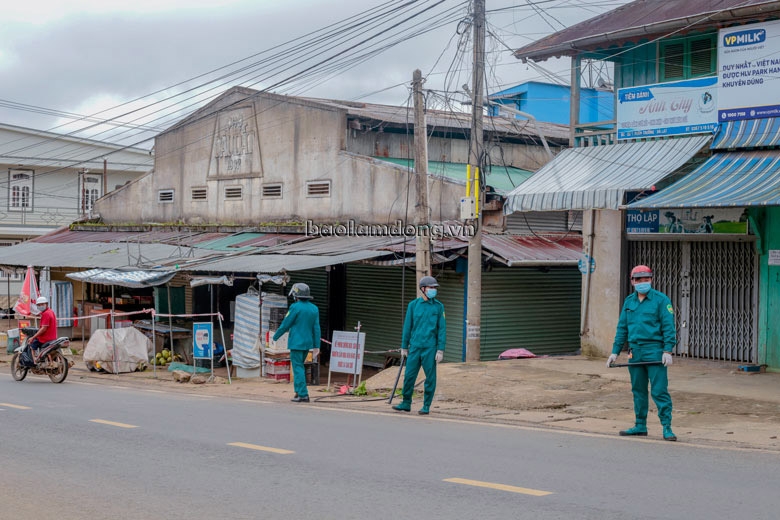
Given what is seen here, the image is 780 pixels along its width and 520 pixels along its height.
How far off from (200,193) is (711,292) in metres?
16.7

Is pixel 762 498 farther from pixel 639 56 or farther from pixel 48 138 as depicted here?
pixel 48 138

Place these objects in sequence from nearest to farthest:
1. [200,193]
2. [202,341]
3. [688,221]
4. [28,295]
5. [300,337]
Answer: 1. [300,337]
2. [688,221]
3. [202,341]
4. [28,295]
5. [200,193]

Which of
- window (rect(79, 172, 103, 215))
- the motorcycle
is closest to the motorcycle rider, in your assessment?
the motorcycle

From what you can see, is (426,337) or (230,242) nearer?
(426,337)

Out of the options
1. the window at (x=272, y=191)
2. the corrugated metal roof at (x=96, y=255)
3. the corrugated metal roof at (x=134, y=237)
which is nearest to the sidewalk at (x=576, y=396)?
the corrugated metal roof at (x=96, y=255)

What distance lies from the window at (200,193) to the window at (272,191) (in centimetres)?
296

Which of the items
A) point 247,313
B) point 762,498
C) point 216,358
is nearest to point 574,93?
point 247,313

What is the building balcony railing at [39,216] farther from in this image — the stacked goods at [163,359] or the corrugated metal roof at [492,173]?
the corrugated metal roof at [492,173]

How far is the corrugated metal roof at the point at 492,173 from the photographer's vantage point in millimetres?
22159

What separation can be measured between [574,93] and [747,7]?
4.04m

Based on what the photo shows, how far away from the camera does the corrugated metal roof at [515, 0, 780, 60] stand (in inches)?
589

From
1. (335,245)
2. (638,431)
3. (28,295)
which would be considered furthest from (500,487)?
(28,295)

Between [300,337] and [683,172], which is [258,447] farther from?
[683,172]

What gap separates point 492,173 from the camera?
2386 cm
